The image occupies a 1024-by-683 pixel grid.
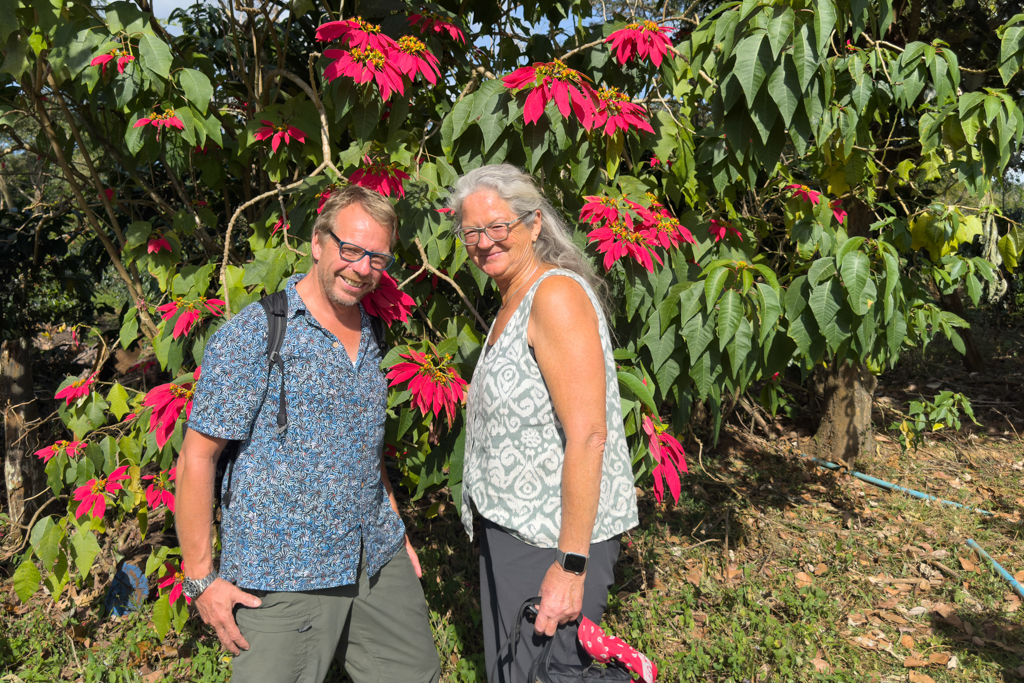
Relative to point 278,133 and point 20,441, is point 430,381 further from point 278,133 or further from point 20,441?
point 20,441

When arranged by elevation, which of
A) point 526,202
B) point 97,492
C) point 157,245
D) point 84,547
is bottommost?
point 84,547

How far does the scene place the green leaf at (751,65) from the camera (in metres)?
1.74

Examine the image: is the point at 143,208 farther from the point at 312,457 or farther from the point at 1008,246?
the point at 1008,246

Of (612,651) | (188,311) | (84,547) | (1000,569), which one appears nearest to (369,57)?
(188,311)

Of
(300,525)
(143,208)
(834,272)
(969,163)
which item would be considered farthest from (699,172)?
(143,208)

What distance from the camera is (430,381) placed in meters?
1.69

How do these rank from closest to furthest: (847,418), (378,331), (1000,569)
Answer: (378,331) → (1000,569) → (847,418)

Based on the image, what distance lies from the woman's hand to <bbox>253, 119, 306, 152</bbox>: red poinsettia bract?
1.63 metres

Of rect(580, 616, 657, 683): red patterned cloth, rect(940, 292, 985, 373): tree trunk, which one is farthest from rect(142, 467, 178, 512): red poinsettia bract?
rect(940, 292, 985, 373): tree trunk

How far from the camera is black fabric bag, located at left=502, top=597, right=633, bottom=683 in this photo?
1.30m

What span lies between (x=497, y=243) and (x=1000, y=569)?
3.06m

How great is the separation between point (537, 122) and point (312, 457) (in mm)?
1089

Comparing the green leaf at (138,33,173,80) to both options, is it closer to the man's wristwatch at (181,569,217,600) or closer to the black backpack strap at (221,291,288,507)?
the black backpack strap at (221,291,288,507)

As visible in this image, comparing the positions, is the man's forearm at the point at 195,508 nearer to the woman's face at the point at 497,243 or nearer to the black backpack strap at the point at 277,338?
the black backpack strap at the point at 277,338
